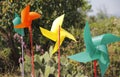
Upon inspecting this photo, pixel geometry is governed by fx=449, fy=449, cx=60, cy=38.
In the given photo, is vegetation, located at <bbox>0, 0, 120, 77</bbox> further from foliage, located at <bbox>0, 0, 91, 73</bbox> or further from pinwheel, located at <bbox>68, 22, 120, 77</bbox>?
pinwheel, located at <bbox>68, 22, 120, 77</bbox>

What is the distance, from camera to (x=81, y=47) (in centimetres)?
949

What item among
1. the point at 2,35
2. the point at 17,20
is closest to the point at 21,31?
the point at 17,20

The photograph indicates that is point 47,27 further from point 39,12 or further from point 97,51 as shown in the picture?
point 97,51

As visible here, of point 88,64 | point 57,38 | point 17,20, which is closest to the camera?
point 57,38

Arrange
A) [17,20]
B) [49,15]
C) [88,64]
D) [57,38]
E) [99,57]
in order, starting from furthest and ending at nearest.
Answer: [49,15], [88,64], [17,20], [57,38], [99,57]

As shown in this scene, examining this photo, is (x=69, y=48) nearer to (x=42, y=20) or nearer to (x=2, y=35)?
(x=42, y=20)

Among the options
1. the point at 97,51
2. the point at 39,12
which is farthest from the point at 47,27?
the point at 97,51

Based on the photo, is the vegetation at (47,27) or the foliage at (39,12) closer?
the vegetation at (47,27)

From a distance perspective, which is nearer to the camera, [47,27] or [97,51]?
[97,51]

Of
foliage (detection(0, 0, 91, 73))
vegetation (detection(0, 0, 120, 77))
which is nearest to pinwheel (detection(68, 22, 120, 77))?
vegetation (detection(0, 0, 120, 77))

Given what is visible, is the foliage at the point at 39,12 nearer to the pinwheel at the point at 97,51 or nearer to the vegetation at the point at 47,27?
the vegetation at the point at 47,27

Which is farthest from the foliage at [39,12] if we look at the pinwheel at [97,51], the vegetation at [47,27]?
the pinwheel at [97,51]

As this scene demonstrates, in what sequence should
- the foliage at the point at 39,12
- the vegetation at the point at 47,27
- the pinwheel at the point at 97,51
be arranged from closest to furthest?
1. the pinwheel at the point at 97,51
2. the vegetation at the point at 47,27
3. the foliage at the point at 39,12

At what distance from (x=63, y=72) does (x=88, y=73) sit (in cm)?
183
